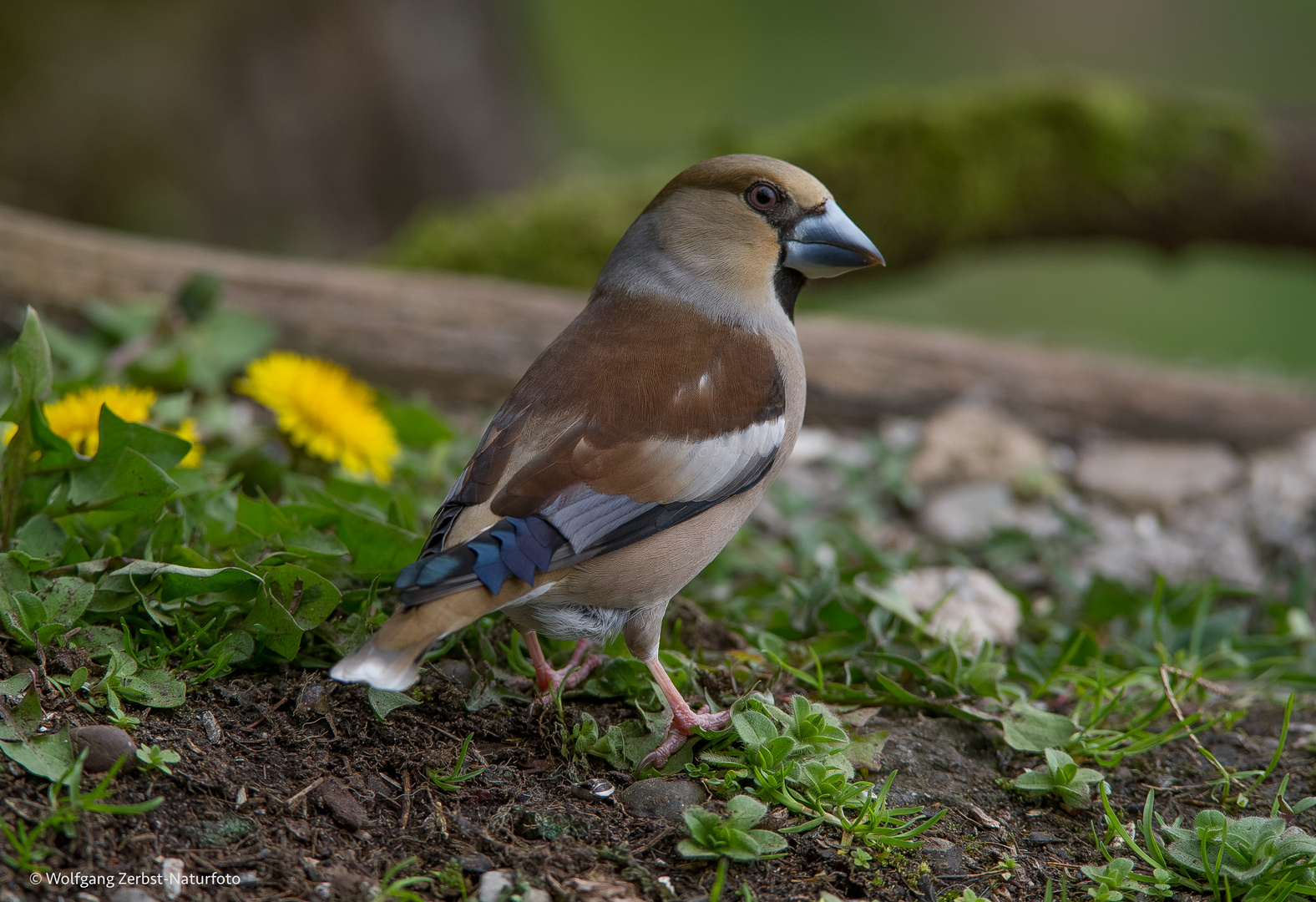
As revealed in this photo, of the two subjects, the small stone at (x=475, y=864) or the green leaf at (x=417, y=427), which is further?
the green leaf at (x=417, y=427)

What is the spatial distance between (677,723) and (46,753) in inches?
57.6

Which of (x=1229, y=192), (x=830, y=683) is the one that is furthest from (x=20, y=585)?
(x=1229, y=192)

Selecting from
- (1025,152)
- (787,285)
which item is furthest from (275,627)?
(1025,152)

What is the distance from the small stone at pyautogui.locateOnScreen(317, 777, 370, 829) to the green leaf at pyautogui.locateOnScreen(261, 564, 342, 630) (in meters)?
0.44

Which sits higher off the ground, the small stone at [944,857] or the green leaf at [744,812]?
the green leaf at [744,812]

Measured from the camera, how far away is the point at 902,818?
280 cm

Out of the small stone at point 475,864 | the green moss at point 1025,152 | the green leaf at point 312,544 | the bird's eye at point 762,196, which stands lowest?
the small stone at point 475,864

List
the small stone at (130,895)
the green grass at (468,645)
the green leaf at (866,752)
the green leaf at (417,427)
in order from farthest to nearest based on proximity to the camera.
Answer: the green leaf at (417,427) < the green leaf at (866,752) < the green grass at (468,645) < the small stone at (130,895)

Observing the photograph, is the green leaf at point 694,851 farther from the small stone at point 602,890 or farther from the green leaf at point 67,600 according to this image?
the green leaf at point 67,600

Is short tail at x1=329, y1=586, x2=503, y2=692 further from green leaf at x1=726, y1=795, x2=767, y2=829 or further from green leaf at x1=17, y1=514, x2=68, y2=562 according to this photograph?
green leaf at x1=17, y1=514, x2=68, y2=562

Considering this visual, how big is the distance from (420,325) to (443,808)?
3.24 metres

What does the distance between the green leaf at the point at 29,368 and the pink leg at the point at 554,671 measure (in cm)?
150

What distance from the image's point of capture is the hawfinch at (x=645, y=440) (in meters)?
2.61

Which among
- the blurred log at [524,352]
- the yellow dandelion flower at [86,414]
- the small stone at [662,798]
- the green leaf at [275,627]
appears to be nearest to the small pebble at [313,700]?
the green leaf at [275,627]
